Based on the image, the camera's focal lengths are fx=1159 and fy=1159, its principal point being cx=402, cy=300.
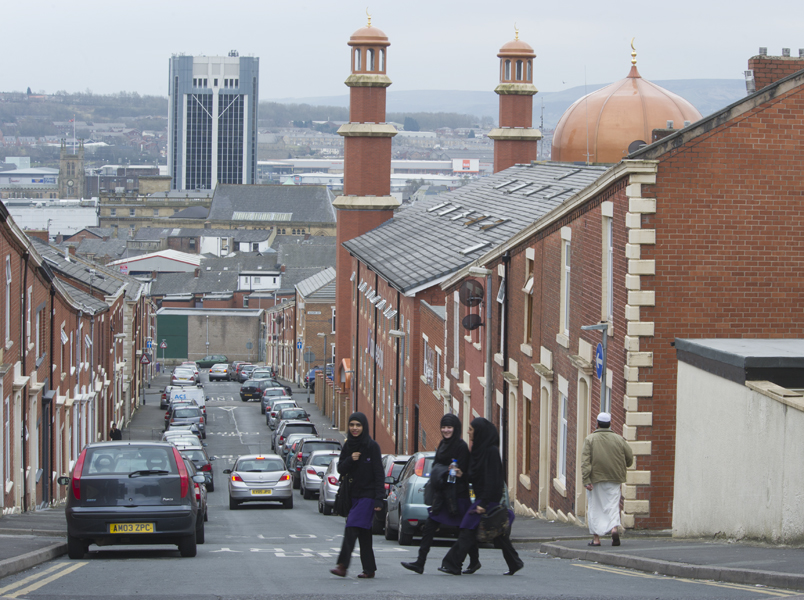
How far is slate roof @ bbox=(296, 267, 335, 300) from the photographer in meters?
78.8

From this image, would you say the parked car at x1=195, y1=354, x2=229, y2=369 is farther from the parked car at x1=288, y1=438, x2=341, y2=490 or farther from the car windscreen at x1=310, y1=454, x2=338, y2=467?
the car windscreen at x1=310, y1=454, x2=338, y2=467

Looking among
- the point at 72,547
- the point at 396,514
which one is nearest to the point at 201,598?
the point at 72,547

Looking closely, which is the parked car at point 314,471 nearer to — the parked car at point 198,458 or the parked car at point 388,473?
the parked car at point 198,458

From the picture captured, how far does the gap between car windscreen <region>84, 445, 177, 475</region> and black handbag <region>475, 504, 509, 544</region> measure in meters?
4.55

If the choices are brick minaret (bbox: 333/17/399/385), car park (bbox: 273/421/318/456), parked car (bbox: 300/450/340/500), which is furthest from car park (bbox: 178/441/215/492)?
brick minaret (bbox: 333/17/399/385)

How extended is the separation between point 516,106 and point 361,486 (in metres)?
47.9

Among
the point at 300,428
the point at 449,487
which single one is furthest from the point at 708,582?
the point at 300,428

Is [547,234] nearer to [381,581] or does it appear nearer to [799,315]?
[799,315]

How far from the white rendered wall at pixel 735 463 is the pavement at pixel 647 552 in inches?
9.7

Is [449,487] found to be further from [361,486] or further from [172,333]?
[172,333]

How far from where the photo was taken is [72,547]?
13.4 m

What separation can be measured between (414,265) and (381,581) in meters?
26.6

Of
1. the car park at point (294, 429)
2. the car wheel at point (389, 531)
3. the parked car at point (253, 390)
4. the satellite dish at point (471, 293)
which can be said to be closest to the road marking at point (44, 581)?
the car wheel at point (389, 531)

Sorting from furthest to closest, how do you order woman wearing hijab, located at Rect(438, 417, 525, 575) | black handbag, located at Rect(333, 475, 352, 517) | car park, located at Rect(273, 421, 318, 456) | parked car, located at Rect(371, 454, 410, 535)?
1. car park, located at Rect(273, 421, 318, 456)
2. parked car, located at Rect(371, 454, 410, 535)
3. black handbag, located at Rect(333, 475, 352, 517)
4. woman wearing hijab, located at Rect(438, 417, 525, 575)
